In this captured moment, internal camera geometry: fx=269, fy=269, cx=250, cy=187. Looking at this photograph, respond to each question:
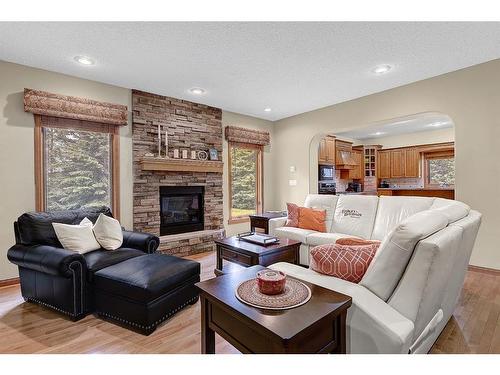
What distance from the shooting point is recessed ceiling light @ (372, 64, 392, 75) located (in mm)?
3259

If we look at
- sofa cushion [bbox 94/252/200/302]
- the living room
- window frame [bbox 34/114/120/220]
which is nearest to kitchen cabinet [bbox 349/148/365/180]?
the living room

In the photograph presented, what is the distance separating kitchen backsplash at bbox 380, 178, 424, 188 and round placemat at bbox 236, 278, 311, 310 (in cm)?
748

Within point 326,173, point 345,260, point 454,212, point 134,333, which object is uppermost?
point 326,173

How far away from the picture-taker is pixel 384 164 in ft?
25.8

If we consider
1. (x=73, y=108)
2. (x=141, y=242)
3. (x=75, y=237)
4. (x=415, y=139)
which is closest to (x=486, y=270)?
(x=141, y=242)

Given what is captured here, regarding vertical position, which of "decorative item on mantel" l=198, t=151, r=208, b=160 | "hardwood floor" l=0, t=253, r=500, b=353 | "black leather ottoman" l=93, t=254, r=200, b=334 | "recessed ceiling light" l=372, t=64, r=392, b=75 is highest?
"recessed ceiling light" l=372, t=64, r=392, b=75

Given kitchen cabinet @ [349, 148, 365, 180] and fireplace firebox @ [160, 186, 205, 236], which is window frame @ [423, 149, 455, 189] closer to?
kitchen cabinet @ [349, 148, 365, 180]

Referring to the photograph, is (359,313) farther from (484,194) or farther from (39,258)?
(484,194)

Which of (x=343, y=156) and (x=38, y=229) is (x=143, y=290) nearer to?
(x=38, y=229)

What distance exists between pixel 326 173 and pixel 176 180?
10.6 ft

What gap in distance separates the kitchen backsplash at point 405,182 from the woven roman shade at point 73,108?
24.0ft

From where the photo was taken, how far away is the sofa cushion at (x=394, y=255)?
1335 millimetres
